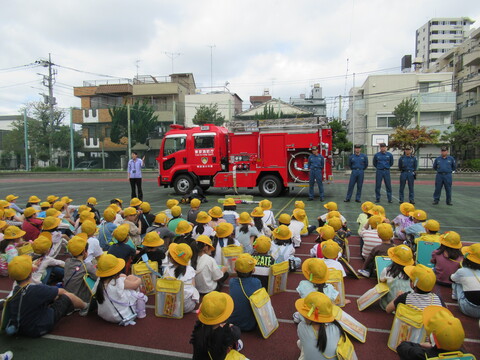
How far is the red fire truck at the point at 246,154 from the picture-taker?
42.9ft

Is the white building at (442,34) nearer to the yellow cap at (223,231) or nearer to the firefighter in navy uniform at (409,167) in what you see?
the firefighter in navy uniform at (409,167)

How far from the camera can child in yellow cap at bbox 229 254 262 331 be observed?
355 centimetres

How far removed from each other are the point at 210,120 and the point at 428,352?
37135 mm

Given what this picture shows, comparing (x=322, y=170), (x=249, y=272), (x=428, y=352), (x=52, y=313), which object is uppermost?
(x=322, y=170)

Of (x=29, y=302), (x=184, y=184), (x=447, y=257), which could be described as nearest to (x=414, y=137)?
(x=184, y=184)

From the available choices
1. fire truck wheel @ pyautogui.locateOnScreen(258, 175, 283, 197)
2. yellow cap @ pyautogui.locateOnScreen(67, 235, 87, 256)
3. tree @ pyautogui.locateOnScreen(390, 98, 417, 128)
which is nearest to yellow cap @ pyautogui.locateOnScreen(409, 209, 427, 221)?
yellow cap @ pyautogui.locateOnScreen(67, 235, 87, 256)

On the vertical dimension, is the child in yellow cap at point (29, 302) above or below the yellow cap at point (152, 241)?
below

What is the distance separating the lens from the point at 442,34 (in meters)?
73.2

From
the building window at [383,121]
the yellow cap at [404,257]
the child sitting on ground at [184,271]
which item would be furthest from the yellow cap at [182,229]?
the building window at [383,121]

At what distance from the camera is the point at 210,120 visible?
1510 inches

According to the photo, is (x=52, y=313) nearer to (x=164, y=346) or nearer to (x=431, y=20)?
(x=164, y=346)

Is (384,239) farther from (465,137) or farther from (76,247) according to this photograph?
(465,137)

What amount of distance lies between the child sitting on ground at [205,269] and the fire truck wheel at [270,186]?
30.5 feet

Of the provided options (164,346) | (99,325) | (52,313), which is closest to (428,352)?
(164,346)
